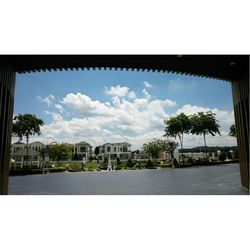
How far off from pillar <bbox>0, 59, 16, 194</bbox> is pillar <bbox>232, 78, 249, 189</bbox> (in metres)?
6.09

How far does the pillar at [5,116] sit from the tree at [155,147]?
2891cm

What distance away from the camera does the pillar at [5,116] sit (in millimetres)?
5188

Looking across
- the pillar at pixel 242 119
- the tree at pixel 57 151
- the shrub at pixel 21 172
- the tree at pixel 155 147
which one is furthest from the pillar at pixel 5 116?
the tree at pixel 155 147

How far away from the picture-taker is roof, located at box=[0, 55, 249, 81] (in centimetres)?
506

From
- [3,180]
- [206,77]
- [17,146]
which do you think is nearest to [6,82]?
[3,180]

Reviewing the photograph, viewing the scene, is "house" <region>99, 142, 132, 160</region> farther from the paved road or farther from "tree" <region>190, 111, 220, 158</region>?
the paved road

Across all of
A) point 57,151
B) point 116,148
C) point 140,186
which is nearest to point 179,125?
point 57,151

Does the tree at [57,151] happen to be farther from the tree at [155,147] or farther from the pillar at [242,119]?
the pillar at [242,119]

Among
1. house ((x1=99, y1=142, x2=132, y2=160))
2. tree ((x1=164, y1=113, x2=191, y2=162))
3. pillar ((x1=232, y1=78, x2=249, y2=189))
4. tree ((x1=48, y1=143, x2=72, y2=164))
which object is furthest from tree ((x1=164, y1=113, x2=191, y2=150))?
house ((x1=99, y1=142, x2=132, y2=160))

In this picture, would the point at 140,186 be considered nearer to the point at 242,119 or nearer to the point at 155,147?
the point at 242,119

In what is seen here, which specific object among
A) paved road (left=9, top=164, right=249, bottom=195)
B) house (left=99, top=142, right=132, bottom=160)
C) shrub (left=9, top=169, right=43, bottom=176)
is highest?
house (left=99, top=142, right=132, bottom=160)

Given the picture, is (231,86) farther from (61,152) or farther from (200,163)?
(61,152)
